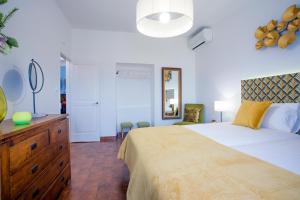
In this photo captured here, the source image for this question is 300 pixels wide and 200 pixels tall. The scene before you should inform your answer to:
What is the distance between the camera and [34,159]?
1.17m

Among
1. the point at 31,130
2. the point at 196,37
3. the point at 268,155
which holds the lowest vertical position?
the point at 268,155

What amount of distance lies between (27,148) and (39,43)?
166cm

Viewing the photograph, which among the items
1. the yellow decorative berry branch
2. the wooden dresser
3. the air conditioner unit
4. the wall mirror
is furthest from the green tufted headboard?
the wooden dresser

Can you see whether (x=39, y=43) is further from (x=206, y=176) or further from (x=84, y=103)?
(x=206, y=176)

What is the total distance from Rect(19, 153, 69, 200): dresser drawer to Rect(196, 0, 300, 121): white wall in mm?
3075

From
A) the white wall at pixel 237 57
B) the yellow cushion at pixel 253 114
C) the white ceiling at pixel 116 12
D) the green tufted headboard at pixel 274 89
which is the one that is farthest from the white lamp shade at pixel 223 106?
the white ceiling at pixel 116 12

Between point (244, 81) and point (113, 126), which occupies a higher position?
point (244, 81)

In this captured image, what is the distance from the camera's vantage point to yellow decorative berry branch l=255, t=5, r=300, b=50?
1921 mm

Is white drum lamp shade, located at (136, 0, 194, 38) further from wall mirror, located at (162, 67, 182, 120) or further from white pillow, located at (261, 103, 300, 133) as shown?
wall mirror, located at (162, 67, 182, 120)

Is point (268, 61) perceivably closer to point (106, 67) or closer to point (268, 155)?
point (268, 155)

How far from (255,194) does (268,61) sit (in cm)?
240

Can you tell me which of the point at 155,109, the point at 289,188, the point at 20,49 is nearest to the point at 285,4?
the point at 289,188

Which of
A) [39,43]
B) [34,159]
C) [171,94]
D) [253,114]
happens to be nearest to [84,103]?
[39,43]

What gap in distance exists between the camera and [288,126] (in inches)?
73.5
